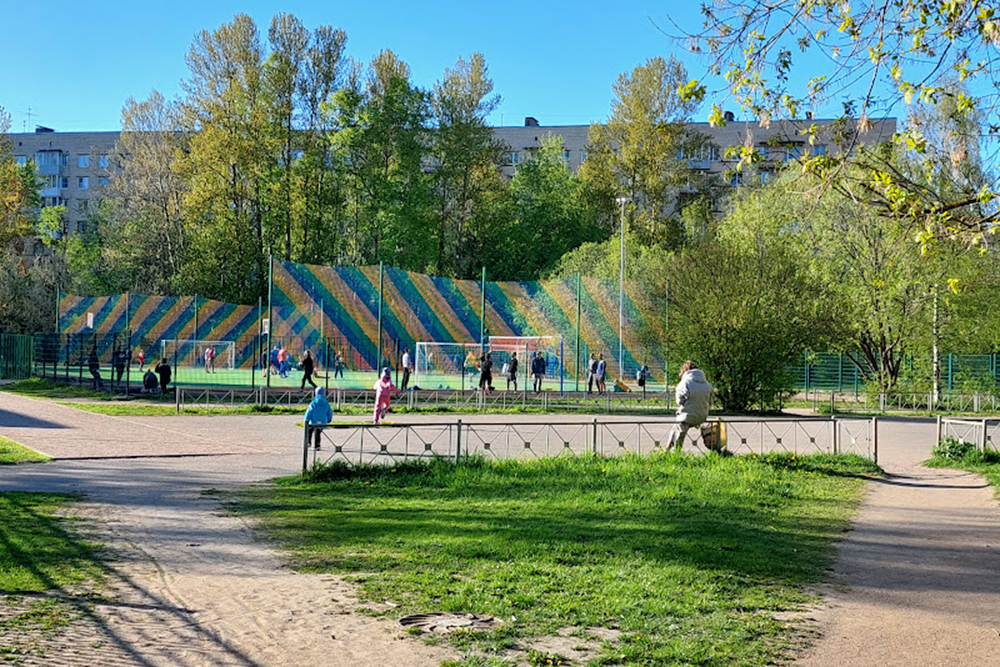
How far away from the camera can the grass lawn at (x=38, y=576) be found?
5941 millimetres

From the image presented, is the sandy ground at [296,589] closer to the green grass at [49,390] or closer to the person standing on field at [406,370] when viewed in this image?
the person standing on field at [406,370]

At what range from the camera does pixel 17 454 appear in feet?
51.1

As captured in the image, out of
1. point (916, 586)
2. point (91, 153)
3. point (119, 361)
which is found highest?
point (91, 153)

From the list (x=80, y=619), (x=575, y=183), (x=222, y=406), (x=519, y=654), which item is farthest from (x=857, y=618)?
(x=575, y=183)

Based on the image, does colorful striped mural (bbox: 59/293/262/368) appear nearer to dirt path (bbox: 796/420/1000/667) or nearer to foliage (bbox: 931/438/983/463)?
foliage (bbox: 931/438/983/463)

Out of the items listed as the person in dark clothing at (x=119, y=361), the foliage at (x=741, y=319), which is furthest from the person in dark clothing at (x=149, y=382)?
the foliage at (x=741, y=319)

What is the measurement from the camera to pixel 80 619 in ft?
20.7

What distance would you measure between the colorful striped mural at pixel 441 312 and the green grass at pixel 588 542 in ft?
63.3

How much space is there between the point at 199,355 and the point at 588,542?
99.1 ft

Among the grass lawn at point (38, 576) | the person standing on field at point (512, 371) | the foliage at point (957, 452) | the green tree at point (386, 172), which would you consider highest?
the green tree at point (386, 172)

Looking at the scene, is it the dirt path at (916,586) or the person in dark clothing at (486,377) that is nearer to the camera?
the dirt path at (916,586)

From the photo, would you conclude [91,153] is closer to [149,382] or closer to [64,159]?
[64,159]

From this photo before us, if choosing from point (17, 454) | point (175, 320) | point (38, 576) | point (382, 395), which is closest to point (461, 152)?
point (175, 320)

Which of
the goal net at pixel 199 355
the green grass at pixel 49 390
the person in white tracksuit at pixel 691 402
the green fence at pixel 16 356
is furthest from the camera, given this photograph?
the green fence at pixel 16 356
